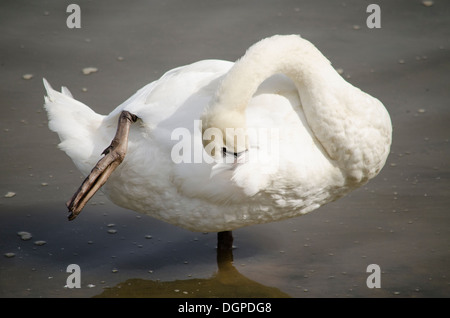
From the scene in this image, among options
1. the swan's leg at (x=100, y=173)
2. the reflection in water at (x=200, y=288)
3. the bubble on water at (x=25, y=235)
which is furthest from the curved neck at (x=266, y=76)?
the bubble on water at (x=25, y=235)

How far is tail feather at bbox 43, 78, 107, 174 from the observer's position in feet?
15.3

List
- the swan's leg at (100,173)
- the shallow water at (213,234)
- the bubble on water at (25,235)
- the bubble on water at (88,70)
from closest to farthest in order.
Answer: the swan's leg at (100,173), the shallow water at (213,234), the bubble on water at (25,235), the bubble on water at (88,70)

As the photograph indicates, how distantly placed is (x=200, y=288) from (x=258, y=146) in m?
1.11

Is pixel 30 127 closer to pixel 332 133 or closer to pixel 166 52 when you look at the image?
pixel 166 52

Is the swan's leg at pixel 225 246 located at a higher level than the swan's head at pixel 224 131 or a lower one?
lower

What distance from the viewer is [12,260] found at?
16.1 ft

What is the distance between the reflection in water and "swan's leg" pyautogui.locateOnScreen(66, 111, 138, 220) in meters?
0.66

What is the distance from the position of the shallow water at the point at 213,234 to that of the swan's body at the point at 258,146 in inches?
21.0

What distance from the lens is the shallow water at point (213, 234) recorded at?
4.81 meters

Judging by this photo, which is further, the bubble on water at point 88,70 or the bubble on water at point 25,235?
the bubble on water at point 88,70

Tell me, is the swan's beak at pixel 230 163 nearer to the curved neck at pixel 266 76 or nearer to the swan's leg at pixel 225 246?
the curved neck at pixel 266 76

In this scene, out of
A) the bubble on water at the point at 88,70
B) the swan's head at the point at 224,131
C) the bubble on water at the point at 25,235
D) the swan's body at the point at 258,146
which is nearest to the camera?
the swan's head at the point at 224,131

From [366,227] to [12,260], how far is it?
94.4 inches

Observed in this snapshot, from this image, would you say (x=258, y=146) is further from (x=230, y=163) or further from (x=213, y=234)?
(x=213, y=234)
